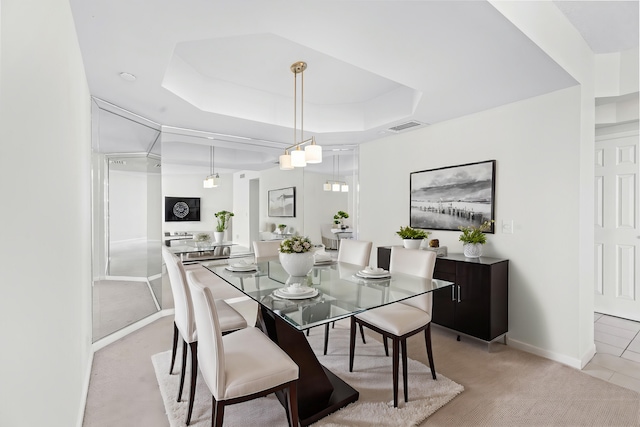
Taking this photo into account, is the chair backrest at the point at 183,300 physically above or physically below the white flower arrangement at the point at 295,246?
below

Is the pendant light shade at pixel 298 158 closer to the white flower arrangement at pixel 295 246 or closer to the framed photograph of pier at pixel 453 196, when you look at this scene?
the white flower arrangement at pixel 295 246

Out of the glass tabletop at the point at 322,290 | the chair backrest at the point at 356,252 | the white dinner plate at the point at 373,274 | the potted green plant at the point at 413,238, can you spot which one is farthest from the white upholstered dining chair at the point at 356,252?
the white dinner plate at the point at 373,274

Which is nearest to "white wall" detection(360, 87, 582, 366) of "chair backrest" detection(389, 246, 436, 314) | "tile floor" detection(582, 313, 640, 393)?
"tile floor" detection(582, 313, 640, 393)

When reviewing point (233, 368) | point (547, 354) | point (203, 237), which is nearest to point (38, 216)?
point (233, 368)

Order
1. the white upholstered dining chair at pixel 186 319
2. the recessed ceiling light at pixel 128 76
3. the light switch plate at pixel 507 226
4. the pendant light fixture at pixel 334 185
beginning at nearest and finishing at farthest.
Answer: the white upholstered dining chair at pixel 186 319 < the recessed ceiling light at pixel 128 76 < the light switch plate at pixel 507 226 < the pendant light fixture at pixel 334 185

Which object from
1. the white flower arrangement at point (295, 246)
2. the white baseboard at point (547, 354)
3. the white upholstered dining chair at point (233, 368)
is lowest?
the white baseboard at point (547, 354)

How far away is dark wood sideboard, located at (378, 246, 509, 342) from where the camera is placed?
9.80 ft

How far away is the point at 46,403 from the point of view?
4.11ft

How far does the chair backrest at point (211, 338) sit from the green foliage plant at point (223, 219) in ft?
10.4

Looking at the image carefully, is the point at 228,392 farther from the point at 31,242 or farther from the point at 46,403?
the point at 31,242

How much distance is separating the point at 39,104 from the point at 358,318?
2.24 meters

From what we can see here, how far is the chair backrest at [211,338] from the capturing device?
5.13 feet

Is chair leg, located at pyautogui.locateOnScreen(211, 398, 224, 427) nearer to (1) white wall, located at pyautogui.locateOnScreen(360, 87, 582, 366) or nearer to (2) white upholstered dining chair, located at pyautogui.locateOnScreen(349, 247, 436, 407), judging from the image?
(2) white upholstered dining chair, located at pyautogui.locateOnScreen(349, 247, 436, 407)

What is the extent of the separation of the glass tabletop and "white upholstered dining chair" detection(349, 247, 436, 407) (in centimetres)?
17
